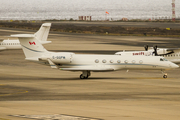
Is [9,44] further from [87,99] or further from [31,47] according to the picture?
[87,99]

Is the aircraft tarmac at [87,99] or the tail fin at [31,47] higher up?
the tail fin at [31,47]

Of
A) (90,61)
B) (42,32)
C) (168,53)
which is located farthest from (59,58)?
(42,32)

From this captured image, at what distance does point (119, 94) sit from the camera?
3572cm

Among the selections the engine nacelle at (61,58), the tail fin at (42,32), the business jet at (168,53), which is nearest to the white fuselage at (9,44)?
the tail fin at (42,32)

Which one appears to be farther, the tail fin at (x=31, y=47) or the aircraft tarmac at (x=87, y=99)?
the tail fin at (x=31, y=47)

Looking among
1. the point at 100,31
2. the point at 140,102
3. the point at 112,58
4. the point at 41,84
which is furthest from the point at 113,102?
the point at 100,31

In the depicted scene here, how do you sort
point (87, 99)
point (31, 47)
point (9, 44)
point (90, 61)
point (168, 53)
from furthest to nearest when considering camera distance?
point (9, 44)
point (168, 53)
point (31, 47)
point (90, 61)
point (87, 99)

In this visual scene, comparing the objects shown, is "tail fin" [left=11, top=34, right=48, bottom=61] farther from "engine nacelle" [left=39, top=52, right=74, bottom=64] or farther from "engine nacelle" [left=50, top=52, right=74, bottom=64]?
"engine nacelle" [left=50, top=52, right=74, bottom=64]

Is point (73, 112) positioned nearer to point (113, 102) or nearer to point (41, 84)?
point (113, 102)

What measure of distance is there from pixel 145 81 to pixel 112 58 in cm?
501

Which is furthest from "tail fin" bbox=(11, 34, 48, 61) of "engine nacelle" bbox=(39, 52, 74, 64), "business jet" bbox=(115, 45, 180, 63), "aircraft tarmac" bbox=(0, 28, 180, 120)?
"business jet" bbox=(115, 45, 180, 63)

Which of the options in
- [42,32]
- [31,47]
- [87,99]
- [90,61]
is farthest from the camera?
[42,32]

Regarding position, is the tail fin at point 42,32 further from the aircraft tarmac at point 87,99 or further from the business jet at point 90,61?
the business jet at point 90,61

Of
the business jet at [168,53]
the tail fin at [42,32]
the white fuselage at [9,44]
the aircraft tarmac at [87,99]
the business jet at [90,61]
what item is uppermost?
the tail fin at [42,32]
